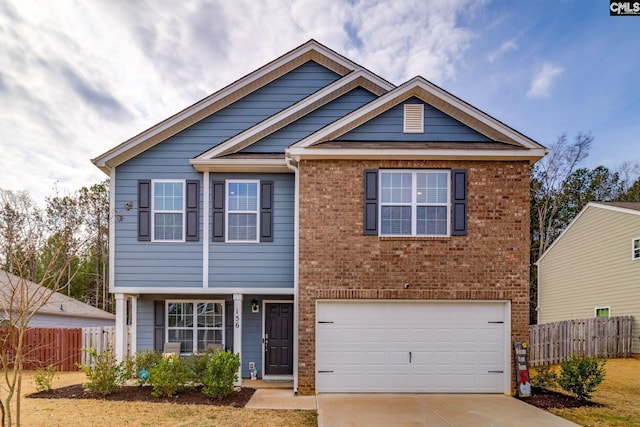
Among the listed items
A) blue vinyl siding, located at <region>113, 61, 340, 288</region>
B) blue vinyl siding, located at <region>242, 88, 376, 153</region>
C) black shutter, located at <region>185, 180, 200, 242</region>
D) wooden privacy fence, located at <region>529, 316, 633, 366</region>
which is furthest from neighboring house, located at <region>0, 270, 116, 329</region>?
wooden privacy fence, located at <region>529, 316, 633, 366</region>

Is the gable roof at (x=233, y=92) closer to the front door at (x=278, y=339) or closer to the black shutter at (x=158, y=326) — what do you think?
the black shutter at (x=158, y=326)

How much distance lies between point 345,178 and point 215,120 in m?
4.10

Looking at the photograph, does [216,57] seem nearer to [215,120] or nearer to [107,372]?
[215,120]

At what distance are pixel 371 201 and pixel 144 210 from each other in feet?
18.6

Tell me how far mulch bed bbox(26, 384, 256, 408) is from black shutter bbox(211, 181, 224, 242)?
357 cm

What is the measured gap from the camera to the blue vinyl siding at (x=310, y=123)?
10.2 m

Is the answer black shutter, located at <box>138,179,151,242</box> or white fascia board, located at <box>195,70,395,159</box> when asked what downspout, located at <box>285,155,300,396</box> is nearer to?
white fascia board, located at <box>195,70,395,159</box>

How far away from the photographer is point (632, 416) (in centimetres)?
743

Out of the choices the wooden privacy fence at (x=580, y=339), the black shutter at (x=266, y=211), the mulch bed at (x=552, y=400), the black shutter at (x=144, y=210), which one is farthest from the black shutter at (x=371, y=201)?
the wooden privacy fence at (x=580, y=339)

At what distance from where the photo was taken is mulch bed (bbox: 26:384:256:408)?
320 inches

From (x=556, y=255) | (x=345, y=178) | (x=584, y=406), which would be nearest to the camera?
(x=584, y=406)

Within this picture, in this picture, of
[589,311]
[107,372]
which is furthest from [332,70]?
[589,311]

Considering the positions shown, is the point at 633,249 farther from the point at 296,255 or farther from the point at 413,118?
the point at 296,255

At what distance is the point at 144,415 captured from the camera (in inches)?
286
